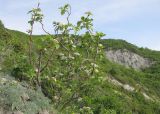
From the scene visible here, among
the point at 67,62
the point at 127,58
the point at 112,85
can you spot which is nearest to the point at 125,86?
the point at 112,85

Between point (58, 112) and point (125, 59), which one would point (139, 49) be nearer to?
point (125, 59)

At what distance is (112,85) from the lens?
126 ft

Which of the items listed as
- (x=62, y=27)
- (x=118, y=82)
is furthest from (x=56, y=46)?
(x=118, y=82)

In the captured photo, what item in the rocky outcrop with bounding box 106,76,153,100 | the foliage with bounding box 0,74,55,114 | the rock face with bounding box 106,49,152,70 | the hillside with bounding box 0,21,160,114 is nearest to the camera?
the foliage with bounding box 0,74,55,114

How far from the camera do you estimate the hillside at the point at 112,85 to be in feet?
51.4

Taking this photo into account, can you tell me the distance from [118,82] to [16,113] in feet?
93.5

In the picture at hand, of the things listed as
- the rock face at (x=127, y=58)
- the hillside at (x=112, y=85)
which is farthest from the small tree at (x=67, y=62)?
the rock face at (x=127, y=58)

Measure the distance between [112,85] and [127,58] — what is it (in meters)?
22.8

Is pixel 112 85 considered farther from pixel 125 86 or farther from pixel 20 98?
pixel 20 98

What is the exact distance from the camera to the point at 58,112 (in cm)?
1512

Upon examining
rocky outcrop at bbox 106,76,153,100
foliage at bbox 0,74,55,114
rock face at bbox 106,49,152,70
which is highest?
foliage at bbox 0,74,55,114

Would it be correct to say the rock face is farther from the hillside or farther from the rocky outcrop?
the rocky outcrop

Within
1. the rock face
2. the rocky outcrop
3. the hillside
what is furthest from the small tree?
the rock face

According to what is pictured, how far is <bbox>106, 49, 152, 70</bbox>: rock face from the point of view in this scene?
60.0 metres
